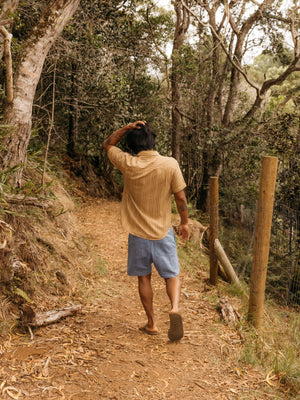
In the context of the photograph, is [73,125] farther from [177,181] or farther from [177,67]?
[177,181]

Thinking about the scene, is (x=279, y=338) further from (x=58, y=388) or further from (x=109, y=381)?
(x=58, y=388)

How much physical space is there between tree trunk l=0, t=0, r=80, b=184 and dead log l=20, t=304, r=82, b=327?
5.13 ft

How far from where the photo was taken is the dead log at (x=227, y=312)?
4270 mm

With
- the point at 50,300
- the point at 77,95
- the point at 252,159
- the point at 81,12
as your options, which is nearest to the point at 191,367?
the point at 50,300

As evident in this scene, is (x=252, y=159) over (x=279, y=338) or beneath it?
over

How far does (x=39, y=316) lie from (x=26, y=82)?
8.74 feet

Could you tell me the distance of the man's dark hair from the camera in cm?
328

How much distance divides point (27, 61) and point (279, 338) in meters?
4.44

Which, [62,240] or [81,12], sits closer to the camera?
[62,240]

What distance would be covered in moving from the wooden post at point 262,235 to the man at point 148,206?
1.06 meters

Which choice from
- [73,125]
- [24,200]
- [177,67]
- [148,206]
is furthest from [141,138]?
[177,67]

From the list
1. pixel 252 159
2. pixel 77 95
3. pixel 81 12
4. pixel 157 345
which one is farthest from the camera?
pixel 252 159

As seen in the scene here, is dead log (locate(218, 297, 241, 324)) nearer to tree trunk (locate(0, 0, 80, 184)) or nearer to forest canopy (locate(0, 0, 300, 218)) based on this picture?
tree trunk (locate(0, 0, 80, 184))

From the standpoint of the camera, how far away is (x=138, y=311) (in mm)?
4457
